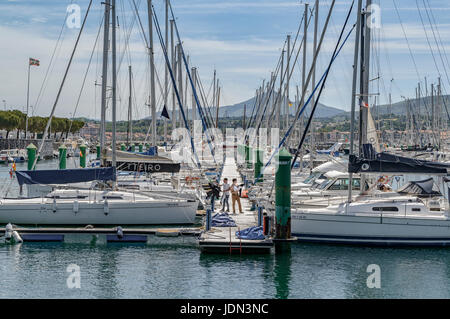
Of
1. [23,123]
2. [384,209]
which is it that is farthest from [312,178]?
[23,123]

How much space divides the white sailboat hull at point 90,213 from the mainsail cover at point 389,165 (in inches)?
281

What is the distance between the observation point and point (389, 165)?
21.4 metres

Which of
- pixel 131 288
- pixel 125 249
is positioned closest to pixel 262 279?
pixel 131 288

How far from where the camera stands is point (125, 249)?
21047 mm

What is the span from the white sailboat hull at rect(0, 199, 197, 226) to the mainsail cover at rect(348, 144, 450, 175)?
714 cm

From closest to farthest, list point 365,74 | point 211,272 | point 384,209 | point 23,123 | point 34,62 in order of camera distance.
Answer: point 211,272, point 384,209, point 365,74, point 34,62, point 23,123

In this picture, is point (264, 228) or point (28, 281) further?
point (264, 228)

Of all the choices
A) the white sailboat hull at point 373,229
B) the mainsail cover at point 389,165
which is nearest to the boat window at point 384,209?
the white sailboat hull at point 373,229

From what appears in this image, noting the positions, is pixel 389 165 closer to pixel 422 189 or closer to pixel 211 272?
pixel 422 189

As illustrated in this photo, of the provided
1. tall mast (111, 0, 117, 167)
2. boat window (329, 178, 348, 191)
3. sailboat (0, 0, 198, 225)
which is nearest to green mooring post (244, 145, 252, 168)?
boat window (329, 178, 348, 191)

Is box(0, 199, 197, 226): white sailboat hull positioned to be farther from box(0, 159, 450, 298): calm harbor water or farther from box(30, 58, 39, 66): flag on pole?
box(30, 58, 39, 66): flag on pole

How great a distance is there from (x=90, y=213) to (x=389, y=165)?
12.0 metres
